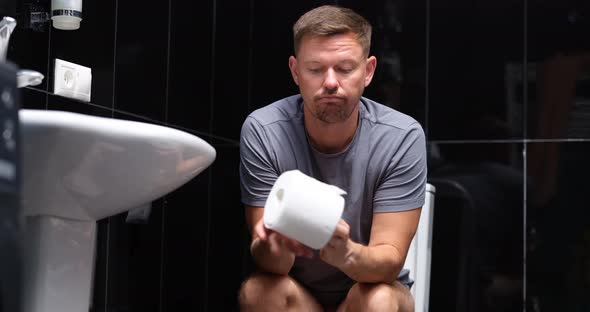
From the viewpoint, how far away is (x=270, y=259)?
1.73 metres

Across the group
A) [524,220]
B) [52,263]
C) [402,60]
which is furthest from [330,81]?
[524,220]

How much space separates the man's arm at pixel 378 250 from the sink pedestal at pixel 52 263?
1.50 feet

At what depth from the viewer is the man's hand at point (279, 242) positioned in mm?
1507

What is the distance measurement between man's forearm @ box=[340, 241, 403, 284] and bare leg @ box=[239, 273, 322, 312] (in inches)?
6.1

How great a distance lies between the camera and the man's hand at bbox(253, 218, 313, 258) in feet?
4.94

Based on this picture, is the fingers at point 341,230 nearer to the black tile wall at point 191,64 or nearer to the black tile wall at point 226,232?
the black tile wall at point 191,64

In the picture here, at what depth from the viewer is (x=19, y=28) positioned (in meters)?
1.72

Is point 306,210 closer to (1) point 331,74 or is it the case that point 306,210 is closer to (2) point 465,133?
(1) point 331,74

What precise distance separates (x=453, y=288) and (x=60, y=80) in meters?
1.42

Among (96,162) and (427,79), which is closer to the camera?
(96,162)

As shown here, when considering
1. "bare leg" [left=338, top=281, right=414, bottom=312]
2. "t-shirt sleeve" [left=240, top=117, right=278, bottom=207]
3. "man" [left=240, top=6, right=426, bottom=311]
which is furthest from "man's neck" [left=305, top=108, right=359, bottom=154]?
"bare leg" [left=338, top=281, right=414, bottom=312]

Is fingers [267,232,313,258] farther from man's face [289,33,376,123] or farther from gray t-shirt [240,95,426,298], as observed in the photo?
man's face [289,33,376,123]

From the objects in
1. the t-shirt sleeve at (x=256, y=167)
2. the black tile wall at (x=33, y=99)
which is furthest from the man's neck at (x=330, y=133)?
the black tile wall at (x=33, y=99)

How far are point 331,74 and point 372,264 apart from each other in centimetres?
42
